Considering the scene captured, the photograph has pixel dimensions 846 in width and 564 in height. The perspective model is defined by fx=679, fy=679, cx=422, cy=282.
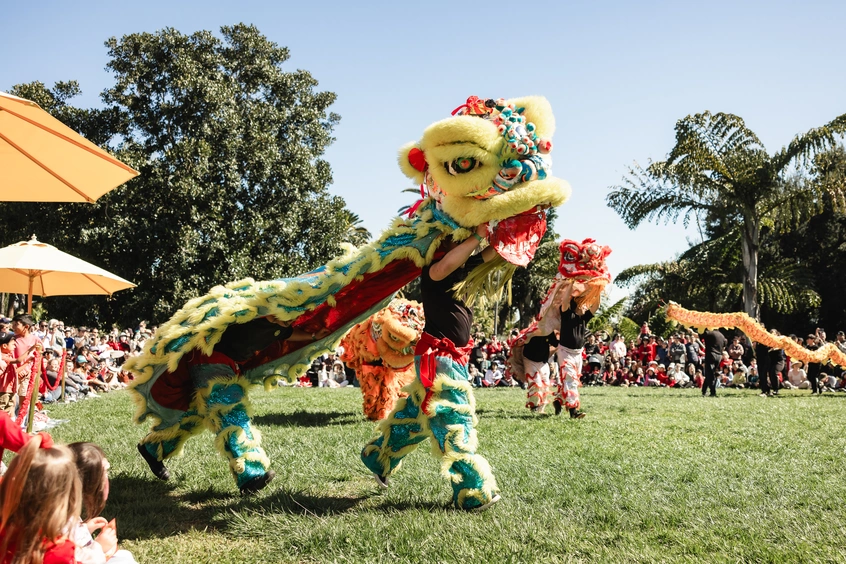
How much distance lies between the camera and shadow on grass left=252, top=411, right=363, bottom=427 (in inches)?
338

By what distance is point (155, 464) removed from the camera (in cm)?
509

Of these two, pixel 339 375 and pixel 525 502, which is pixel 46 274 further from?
pixel 339 375

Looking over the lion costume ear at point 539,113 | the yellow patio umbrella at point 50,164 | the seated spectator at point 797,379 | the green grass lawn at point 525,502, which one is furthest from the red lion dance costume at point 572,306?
the seated spectator at point 797,379

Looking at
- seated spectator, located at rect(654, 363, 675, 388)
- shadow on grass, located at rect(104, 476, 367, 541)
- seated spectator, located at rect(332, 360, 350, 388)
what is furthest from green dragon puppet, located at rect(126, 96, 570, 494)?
seated spectator, located at rect(654, 363, 675, 388)

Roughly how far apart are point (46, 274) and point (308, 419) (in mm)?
3708

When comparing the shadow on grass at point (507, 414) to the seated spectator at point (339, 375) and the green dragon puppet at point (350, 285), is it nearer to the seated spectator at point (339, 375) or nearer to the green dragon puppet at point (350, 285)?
the green dragon puppet at point (350, 285)

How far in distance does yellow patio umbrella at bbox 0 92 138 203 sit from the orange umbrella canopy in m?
1.94

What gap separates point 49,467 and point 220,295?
7.85ft

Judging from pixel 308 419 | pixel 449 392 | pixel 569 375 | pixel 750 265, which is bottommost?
pixel 308 419

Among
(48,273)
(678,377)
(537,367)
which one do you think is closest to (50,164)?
(48,273)

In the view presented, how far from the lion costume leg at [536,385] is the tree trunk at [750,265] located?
1275 cm

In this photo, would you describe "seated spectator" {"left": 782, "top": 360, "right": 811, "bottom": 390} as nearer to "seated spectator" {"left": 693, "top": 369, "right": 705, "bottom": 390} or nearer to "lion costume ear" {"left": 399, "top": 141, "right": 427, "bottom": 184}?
"seated spectator" {"left": 693, "top": 369, "right": 705, "bottom": 390}

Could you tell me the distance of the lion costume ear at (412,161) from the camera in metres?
4.66

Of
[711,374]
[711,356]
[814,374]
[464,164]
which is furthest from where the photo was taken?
[814,374]
